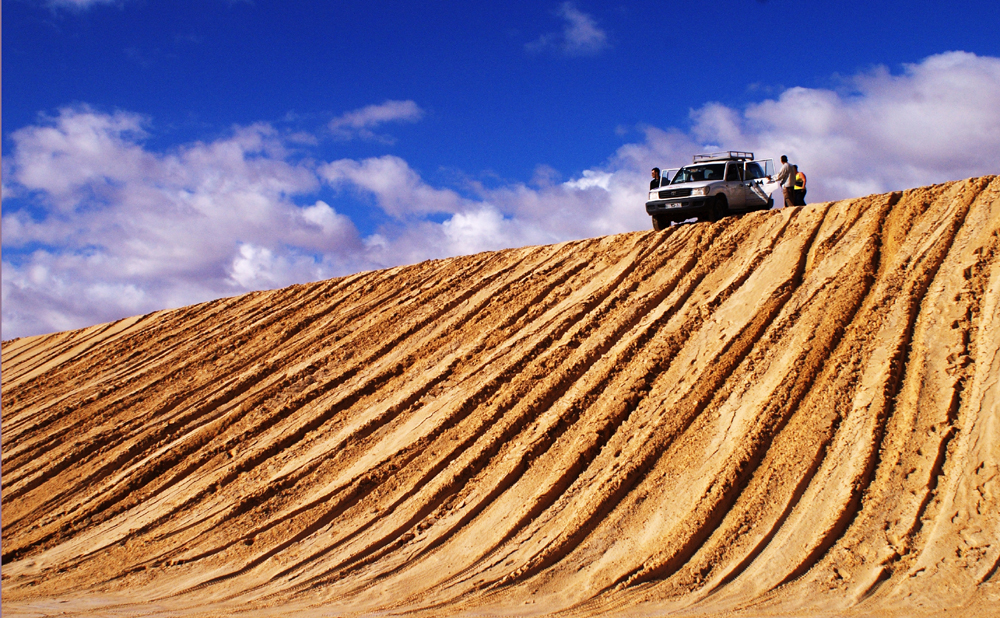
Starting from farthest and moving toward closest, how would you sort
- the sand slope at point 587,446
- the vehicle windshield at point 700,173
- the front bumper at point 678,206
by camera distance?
the vehicle windshield at point 700,173
the front bumper at point 678,206
the sand slope at point 587,446

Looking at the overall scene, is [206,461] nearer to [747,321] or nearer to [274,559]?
[274,559]

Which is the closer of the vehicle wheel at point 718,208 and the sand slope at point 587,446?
the sand slope at point 587,446

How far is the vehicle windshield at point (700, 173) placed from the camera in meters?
13.9

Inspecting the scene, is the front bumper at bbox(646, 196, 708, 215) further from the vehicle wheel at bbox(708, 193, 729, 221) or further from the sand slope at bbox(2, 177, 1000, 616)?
the sand slope at bbox(2, 177, 1000, 616)

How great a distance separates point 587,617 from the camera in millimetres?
5805

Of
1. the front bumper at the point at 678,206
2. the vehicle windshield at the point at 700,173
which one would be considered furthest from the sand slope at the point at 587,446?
the vehicle windshield at the point at 700,173

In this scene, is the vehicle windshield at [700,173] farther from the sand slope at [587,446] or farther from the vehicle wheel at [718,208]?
the sand slope at [587,446]

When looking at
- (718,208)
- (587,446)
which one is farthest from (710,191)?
(587,446)

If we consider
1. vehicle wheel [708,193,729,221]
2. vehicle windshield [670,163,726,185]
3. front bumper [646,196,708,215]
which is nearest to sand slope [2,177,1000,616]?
front bumper [646,196,708,215]

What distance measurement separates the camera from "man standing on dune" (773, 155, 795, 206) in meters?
13.5

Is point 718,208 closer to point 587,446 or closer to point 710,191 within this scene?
point 710,191

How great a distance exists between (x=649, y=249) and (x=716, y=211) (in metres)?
1.94

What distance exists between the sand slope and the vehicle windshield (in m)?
1.41

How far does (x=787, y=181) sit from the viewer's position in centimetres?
1351
